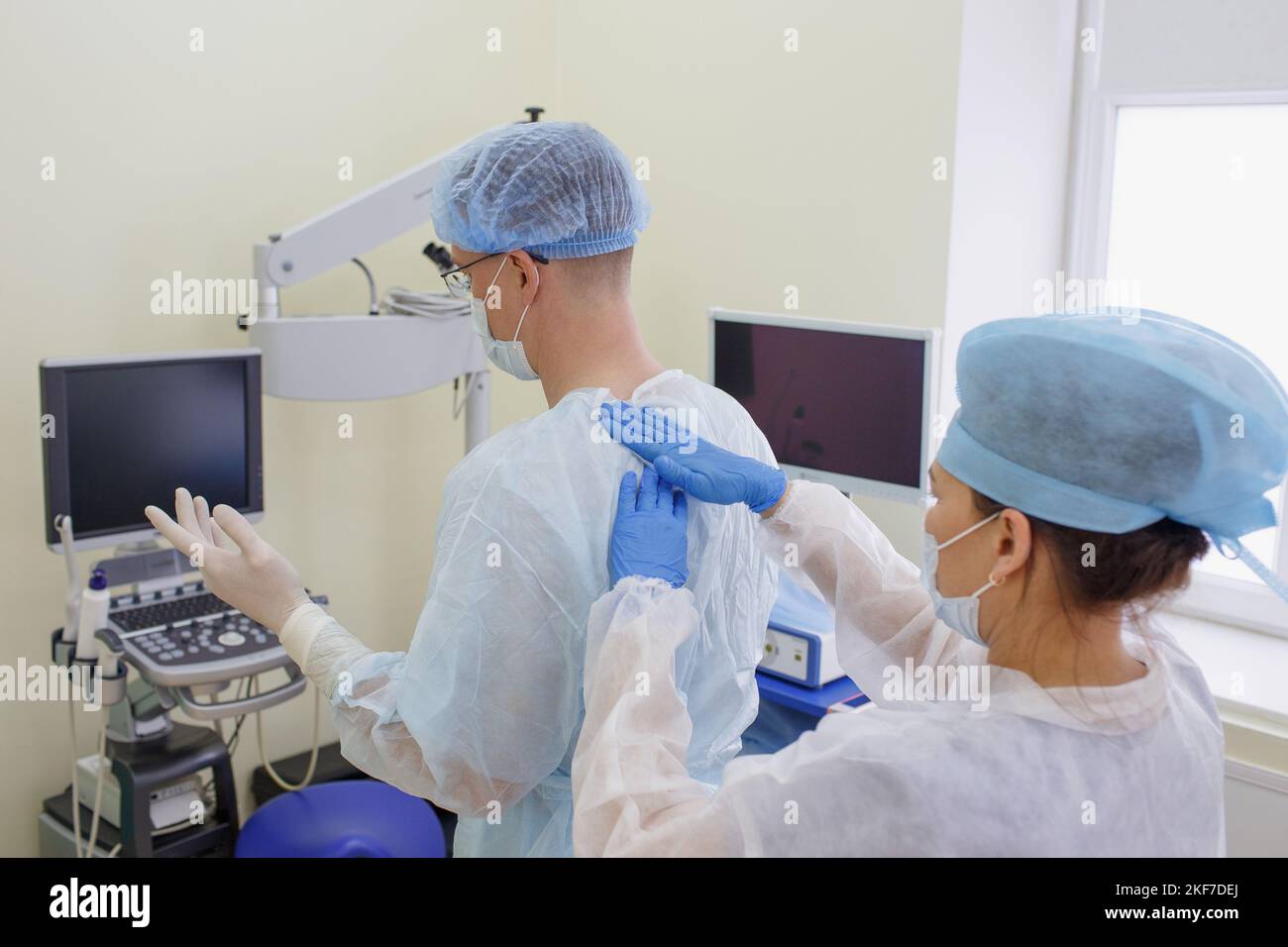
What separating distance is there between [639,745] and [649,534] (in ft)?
0.69

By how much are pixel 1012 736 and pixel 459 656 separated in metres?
0.54

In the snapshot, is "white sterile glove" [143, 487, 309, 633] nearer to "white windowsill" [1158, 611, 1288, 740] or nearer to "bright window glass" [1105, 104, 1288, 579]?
"white windowsill" [1158, 611, 1288, 740]

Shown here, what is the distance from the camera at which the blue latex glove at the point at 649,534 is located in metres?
1.22

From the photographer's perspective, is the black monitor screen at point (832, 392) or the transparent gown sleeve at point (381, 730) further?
the black monitor screen at point (832, 392)

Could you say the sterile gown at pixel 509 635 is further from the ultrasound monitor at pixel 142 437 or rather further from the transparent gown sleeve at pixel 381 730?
the ultrasound monitor at pixel 142 437

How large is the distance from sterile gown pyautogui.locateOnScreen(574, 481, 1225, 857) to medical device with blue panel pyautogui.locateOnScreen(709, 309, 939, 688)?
107 cm

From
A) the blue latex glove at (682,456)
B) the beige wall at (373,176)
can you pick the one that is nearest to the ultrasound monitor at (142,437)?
the beige wall at (373,176)

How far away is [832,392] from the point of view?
7.80ft

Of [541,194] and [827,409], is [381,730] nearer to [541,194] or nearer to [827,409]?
[541,194]

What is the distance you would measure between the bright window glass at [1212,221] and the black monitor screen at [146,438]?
1.81 m
